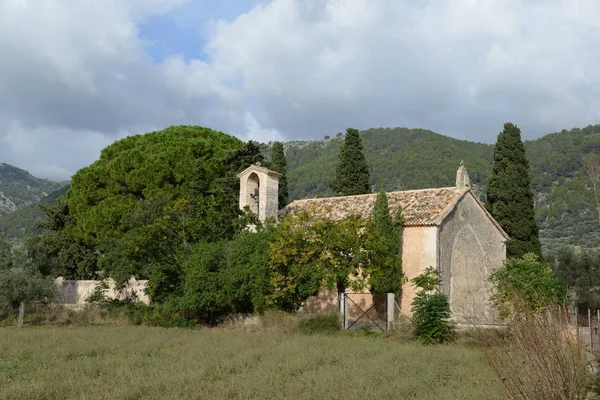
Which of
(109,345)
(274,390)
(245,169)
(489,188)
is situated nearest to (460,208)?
(489,188)

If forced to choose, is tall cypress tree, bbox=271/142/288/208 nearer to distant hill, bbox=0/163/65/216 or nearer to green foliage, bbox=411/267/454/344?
green foliage, bbox=411/267/454/344

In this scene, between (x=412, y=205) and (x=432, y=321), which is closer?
(x=432, y=321)

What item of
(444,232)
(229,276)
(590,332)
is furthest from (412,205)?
(590,332)

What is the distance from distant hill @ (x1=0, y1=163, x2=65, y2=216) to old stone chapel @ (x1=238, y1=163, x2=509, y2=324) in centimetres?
13212

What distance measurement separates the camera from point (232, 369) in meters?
12.7

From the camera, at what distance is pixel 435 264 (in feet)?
85.5

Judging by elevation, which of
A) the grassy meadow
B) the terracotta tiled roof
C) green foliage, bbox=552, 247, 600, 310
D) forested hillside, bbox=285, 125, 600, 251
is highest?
forested hillside, bbox=285, 125, 600, 251

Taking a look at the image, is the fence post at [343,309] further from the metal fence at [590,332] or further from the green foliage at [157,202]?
the metal fence at [590,332]

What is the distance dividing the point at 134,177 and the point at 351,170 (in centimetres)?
1406

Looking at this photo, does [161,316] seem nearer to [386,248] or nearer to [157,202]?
[157,202]

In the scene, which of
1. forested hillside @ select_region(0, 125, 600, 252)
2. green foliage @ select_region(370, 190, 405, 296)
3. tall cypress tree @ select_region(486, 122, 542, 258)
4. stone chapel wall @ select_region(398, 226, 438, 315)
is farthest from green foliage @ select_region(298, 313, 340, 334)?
forested hillside @ select_region(0, 125, 600, 252)

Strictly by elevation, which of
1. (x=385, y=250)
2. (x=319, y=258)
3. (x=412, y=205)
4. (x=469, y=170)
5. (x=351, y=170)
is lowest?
(x=319, y=258)

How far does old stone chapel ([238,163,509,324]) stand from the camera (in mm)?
26578

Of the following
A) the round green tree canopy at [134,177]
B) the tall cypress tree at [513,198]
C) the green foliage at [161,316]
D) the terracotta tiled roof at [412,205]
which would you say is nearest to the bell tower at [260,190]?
the terracotta tiled roof at [412,205]
